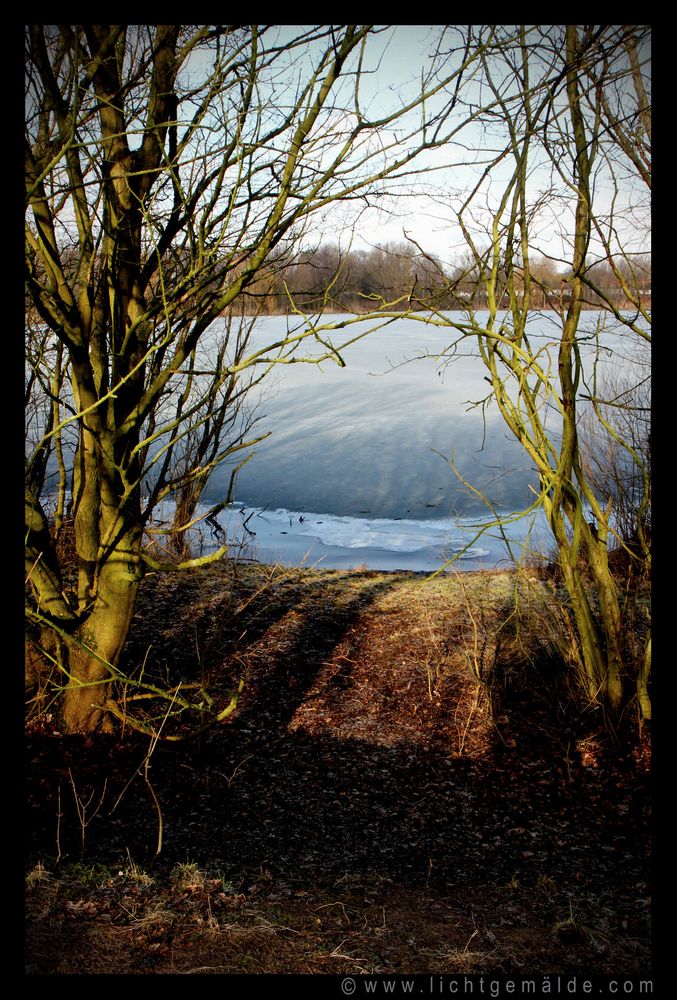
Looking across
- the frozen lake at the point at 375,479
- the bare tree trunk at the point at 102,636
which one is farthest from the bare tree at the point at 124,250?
the frozen lake at the point at 375,479

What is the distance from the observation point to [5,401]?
1.76m

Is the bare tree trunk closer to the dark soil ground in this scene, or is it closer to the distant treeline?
the dark soil ground

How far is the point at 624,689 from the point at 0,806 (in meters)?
4.26

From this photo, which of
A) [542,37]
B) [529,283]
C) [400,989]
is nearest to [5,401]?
[400,989]

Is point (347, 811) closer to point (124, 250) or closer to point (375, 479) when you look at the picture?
point (124, 250)

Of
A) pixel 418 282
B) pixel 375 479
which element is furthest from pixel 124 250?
pixel 375 479

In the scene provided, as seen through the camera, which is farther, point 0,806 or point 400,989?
point 400,989

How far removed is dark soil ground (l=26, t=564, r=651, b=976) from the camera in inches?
111

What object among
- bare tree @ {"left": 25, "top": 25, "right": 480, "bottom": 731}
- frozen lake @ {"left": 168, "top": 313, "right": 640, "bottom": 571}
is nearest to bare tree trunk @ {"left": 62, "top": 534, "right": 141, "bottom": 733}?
bare tree @ {"left": 25, "top": 25, "right": 480, "bottom": 731}

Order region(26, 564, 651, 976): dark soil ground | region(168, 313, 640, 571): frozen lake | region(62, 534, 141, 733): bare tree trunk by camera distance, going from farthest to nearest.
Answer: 1. region(168, 313, 640, 571): frozen lake
2. region(62, 534, 141, 733): bare tree trunk
3. region(26, 564, 651, 976): dark soil ground

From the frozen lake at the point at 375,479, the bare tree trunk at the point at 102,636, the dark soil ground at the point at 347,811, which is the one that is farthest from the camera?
the frozen lake at the point at 375,479

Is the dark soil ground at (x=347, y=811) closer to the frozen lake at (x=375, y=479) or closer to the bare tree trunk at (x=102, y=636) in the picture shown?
the bare tree trunk at (x=102, y=636)

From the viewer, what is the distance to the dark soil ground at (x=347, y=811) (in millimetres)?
2816
